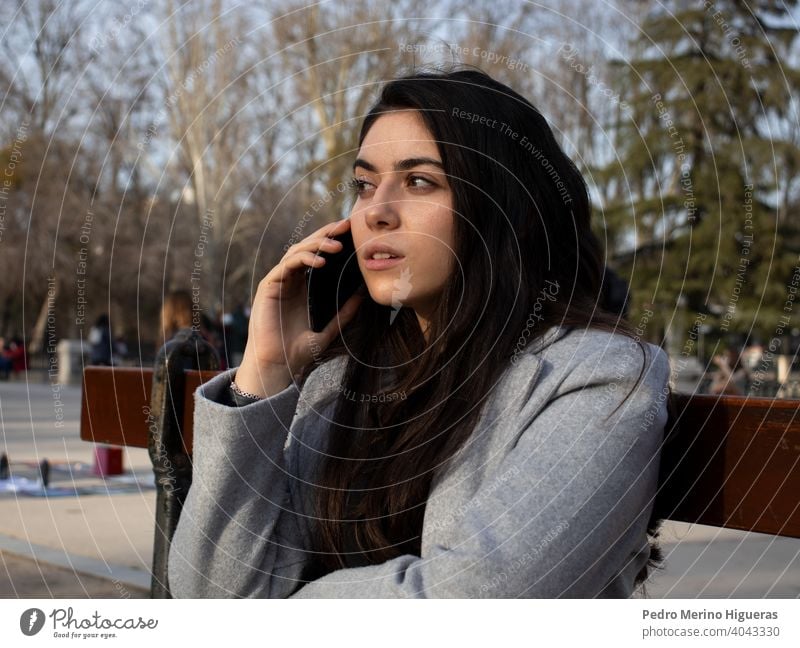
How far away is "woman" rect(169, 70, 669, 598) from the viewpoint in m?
1.52

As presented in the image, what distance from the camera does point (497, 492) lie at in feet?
5.04

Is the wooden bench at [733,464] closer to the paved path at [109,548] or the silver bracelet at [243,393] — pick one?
the paved path at [109,548]

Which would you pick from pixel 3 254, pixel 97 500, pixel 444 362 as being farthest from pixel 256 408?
pixel 3 254

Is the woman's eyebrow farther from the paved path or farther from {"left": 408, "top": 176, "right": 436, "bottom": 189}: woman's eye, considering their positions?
the paved path

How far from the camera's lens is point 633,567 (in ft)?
5.68

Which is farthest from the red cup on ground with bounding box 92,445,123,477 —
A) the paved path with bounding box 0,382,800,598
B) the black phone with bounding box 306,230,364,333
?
the black phone with bounding box 306,230,364,333

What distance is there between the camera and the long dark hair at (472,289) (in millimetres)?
1724

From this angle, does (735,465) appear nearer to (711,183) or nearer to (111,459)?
(111,459)

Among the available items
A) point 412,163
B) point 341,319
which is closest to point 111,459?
point 341,319

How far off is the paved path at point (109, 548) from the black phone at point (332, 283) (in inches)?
35.4

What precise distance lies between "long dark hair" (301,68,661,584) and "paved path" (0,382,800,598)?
0.66 metres

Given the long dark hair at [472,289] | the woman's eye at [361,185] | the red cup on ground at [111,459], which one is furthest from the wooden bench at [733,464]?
the red cup on ground at [111,459]

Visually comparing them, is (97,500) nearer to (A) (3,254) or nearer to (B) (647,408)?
(B) (647,408)
